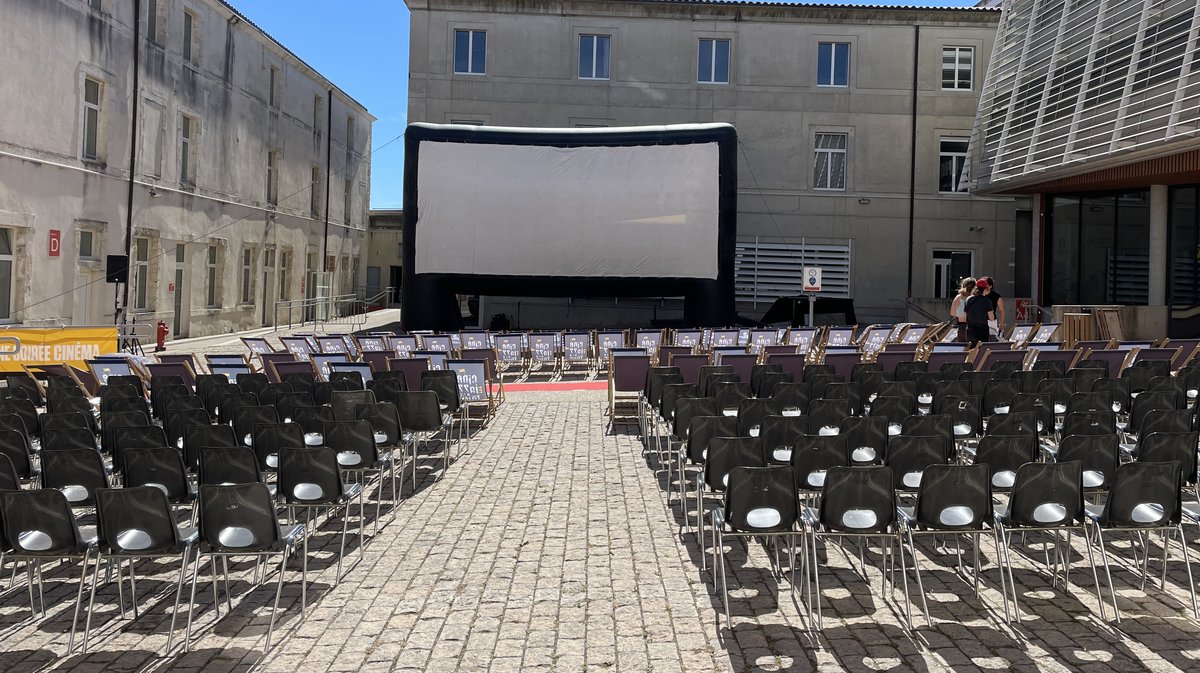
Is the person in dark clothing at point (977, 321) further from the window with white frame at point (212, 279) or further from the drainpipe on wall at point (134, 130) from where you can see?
the window with white frame at point (212, 279)

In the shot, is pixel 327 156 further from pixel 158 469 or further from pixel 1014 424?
pixel 1014 424

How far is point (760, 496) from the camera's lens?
520 cm

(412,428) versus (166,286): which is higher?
(166,286)

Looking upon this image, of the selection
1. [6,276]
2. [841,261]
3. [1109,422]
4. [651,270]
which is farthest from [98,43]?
[1109,422]

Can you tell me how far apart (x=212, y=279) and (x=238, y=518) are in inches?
992

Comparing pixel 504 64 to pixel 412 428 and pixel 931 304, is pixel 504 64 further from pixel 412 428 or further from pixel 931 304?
→ pixel 412 428

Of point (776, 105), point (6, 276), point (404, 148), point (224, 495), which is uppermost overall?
point (776, 105)

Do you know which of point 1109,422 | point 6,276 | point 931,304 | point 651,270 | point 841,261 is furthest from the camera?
point 841,261

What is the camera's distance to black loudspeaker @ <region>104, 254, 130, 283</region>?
2202 cm

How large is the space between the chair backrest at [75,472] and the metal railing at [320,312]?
26.1m

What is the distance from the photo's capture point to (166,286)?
2528 centimetres

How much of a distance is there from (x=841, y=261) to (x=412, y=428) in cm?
2231

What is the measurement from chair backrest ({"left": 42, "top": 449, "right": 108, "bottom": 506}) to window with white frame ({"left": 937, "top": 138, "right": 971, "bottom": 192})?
2691cm

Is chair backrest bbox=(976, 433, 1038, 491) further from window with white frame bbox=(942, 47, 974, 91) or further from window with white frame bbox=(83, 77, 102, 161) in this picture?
window with white frame bbox=(942, 47, 974, 91)
